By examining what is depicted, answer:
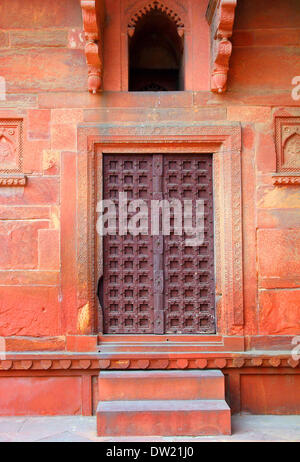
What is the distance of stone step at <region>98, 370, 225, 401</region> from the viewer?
3.91 metres

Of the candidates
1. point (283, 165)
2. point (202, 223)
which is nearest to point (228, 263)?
point (202, 223)

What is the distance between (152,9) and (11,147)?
2.06 meters

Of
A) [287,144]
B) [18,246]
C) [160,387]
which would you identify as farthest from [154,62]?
[160,387]

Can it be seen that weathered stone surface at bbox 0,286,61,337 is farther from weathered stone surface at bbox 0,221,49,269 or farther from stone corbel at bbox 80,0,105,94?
stone corbel at bbox 80,0,105,94

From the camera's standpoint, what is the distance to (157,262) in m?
4.36

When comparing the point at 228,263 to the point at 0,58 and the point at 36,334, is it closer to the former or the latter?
the point at 36,334

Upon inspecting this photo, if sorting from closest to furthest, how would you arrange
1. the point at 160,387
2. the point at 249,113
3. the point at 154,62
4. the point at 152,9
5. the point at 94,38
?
the point at 160,387 < the point at 94,38 < the point at 249,113 < the point at 152,9 < the point at 154,62

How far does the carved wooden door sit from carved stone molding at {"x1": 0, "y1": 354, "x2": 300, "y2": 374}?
30 cm

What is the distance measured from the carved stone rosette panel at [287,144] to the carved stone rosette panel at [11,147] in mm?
2624

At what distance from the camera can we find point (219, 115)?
435 centimetres

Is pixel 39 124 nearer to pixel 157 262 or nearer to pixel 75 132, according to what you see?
pixel 75 132
